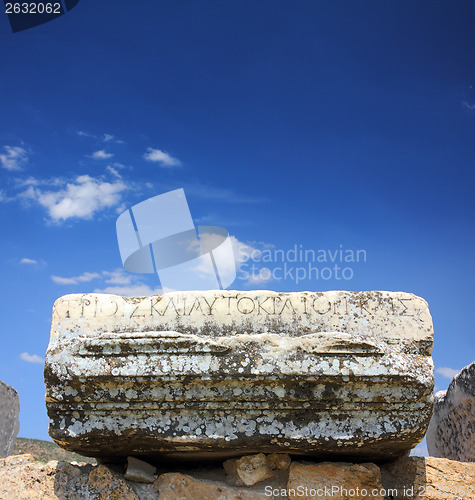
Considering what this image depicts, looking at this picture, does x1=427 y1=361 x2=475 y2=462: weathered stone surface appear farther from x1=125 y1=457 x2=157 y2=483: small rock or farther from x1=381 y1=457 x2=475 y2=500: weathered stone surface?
x1=125 y1=457 x2=157 y2=483: small rock

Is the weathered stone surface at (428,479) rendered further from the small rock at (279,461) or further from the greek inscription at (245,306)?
the greek inscription at (245,306)

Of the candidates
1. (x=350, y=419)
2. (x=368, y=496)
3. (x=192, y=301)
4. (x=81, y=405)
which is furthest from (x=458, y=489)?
(x=81, y=405)

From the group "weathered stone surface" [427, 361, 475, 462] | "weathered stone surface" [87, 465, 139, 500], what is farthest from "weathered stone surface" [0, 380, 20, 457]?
"weathered stone surface" [427, 361, 475, 462]

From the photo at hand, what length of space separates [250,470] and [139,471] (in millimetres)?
688

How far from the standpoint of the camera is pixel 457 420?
4211 mm

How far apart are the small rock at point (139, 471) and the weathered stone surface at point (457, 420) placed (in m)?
2.39

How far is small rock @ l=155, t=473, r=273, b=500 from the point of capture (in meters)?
3.15

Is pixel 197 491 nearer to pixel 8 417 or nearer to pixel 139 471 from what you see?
pixel 139 471

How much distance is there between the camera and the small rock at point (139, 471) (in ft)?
10.6

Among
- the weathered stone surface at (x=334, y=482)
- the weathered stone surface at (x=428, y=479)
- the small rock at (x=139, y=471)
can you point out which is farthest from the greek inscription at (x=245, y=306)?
the weathered stone surface at (x=428, y=479)

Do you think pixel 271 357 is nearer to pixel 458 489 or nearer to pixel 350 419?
pixel 350 419

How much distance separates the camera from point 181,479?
10.6ft

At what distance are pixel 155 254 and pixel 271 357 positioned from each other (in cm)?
154

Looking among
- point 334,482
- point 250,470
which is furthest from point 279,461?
point 334,482
